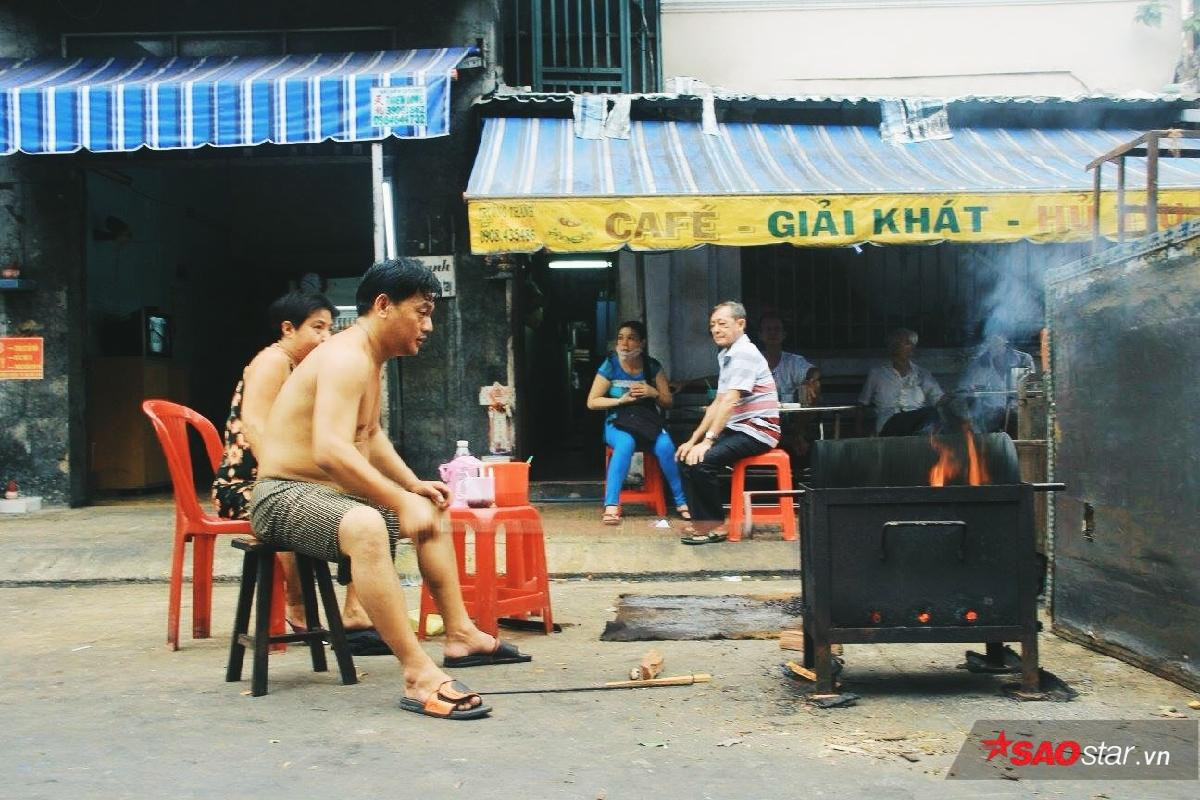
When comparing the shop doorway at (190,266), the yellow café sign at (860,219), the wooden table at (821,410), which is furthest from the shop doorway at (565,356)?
the yellow café sign at (860,219)

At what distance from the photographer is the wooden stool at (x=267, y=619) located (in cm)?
420

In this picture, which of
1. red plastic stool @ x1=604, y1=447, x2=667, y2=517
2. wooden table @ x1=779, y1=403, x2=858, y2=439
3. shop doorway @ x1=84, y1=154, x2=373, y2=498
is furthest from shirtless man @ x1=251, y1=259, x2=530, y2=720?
shop doorway @ x1=84, y1=154, x2=373, y2=498

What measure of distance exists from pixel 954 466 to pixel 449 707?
7.06 feet

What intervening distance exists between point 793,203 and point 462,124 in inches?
136

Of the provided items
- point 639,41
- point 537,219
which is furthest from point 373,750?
point 639,41

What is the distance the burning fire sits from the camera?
4.24m

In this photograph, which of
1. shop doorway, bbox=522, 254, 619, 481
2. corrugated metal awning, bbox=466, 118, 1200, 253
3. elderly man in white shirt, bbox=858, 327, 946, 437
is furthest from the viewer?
shop doorway, bbox=522, 254, 619, 481

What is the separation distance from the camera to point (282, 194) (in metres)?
14.5

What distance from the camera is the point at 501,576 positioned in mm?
5629

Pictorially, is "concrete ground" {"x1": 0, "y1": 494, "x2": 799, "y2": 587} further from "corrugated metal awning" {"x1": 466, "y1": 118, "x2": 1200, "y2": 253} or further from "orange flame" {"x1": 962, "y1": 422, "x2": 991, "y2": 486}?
"orange flame" {"x1": 962, "y1": 422, "x2": 991, "y2": 486}

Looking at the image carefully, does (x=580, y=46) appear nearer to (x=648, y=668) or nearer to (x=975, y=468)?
(x=975, y=468)

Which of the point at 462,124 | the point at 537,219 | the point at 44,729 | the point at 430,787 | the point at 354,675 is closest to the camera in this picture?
the point at 430,787

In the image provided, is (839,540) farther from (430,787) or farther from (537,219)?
(537,219)

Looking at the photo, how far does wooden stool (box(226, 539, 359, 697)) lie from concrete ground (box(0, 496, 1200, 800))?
8 centimetres
